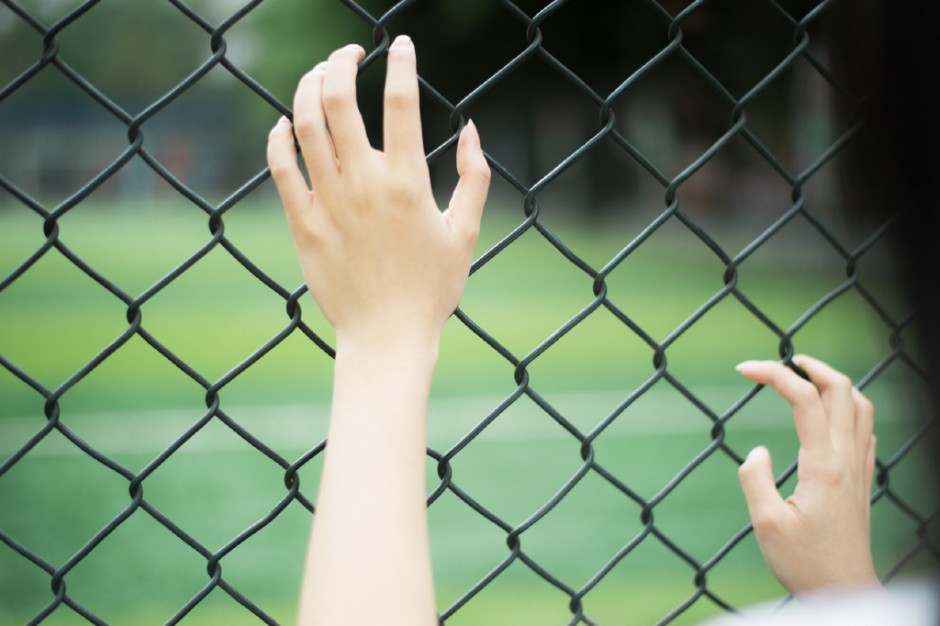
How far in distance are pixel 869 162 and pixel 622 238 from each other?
1900 cm

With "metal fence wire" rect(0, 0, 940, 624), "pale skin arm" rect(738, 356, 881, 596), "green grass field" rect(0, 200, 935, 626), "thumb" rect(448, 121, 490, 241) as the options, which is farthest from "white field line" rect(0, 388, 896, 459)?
"thumb" rect(448, 121, 490, 241)

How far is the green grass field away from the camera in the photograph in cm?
362

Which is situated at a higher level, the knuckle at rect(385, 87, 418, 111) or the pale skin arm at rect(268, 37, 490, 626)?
the knuckle at rect(385, 87, 418, 111)

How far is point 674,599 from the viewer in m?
3.61

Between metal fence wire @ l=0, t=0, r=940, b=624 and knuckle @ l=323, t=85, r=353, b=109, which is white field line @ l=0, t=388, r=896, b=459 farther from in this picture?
knuckle @ l=323, t=85, r=353, b=109

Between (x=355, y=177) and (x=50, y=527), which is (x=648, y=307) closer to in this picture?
(x=50, y=527)

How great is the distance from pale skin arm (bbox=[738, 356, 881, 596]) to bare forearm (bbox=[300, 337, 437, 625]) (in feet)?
1.73

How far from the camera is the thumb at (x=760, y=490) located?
116 cm

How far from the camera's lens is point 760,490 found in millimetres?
1173

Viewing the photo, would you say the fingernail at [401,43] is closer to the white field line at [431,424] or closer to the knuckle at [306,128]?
the knuckle at [306,128]

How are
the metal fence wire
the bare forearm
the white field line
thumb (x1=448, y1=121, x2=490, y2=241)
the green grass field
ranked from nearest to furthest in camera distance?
1. the bare forearm
2. thumb (x1=448, y1=121, x2=490, y2=241)
3. the metal fence wire
4. the green grass field
5. the white field line

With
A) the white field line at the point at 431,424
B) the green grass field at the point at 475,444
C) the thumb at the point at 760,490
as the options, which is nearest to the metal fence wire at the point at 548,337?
the green grass field at the point at 475,444

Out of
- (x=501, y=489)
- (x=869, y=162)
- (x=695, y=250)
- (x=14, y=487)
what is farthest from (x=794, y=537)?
(x=695, y=250)

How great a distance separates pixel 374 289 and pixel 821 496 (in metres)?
0.64
